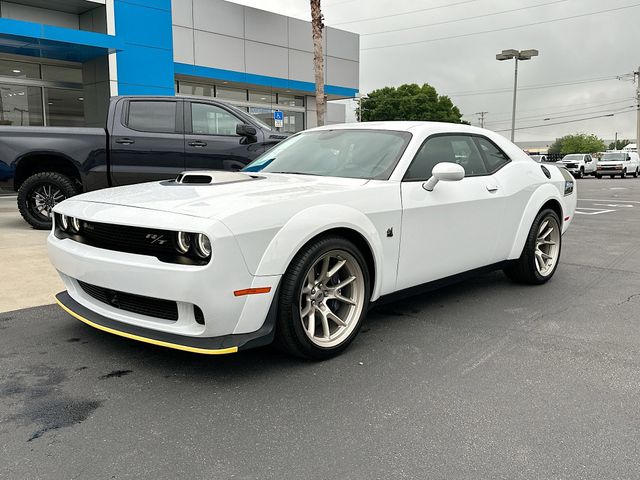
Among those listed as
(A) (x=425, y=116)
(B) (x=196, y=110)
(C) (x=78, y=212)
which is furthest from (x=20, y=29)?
(A) (x=425, y=116)

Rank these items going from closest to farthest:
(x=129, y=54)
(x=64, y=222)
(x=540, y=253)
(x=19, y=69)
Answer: (x=64, y=222)
(x=540, y=253)
(x=19, y=69)
(x=129, y=54)

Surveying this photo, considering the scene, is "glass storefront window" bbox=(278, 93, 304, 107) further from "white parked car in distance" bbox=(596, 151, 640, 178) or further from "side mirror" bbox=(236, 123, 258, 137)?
"white parked car in distance" bbox=(596, 151, 640, 178)

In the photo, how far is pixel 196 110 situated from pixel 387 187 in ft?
18.1

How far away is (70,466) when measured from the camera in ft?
7.54

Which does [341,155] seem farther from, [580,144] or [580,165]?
[580,144]

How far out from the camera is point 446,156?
4484mm

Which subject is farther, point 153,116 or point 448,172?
point 153,116

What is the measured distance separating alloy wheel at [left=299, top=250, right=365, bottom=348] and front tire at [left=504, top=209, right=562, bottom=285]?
219 centimetres

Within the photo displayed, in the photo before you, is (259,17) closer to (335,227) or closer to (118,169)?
(118,169)

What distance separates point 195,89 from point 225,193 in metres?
18.7

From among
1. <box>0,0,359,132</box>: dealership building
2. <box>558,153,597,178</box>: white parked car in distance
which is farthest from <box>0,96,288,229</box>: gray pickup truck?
<box>558,153,597,178</box>: white parked car in distance

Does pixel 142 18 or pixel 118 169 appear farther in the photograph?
pixel 142 18

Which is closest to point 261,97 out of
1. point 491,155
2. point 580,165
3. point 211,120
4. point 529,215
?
point 211,120

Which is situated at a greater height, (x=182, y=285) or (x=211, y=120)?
(x=211, y=120)
